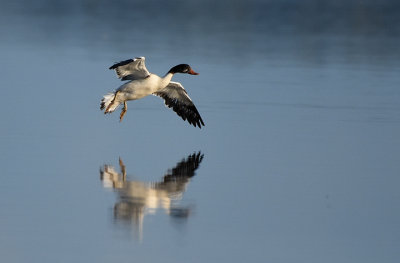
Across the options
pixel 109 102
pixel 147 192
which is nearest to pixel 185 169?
pixel 147 192

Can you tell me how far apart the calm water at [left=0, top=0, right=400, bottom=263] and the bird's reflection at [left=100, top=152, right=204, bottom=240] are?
1.2 inches

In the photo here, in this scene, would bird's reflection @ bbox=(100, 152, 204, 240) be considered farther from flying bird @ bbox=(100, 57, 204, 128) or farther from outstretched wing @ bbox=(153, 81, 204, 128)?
outstretched wing @ bbox=(153, 81, 204, 128)

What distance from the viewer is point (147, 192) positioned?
35.0ft

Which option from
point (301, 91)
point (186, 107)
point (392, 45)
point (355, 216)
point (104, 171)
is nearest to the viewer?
point (355, 216)

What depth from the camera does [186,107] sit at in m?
14.6

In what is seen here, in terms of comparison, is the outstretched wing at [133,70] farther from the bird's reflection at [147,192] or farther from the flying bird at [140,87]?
the bird's reflection at [147,192]

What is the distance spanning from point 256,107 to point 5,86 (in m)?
4.39

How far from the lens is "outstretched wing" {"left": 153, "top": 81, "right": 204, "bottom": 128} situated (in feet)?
47.4

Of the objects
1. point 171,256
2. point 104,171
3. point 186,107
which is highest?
point 186,107

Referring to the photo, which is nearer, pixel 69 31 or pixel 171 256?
pixel 171 256

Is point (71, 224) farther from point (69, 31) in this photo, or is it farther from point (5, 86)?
point (69, 31)

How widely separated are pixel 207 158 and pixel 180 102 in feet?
8.10

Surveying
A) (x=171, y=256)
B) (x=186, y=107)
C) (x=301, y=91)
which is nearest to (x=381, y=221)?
(x=171, y=256)

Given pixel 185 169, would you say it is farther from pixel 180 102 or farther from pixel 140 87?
pixel 180 102
